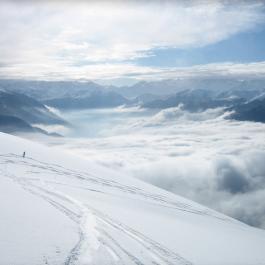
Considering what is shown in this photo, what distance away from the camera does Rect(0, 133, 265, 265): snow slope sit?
44.2 ft

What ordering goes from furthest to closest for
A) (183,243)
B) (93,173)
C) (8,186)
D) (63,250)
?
(93,173)
(8,186)
(183,243)
(63,250)

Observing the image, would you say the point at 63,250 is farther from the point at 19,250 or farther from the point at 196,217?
the point at 196,217

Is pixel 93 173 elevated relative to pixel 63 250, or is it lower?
elevated

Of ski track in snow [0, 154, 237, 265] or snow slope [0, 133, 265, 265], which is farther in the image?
ski track in snow [0, 154, 237, 265]

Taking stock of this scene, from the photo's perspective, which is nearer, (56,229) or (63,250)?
(63,250)

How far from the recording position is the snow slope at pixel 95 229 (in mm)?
13477

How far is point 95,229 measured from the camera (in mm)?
16859

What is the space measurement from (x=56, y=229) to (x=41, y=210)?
308 cm

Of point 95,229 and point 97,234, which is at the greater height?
point 95,229

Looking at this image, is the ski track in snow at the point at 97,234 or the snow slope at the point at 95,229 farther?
the ski track in snow at the point at 97,234

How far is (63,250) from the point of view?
13453mm

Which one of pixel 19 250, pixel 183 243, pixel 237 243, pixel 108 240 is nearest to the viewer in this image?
pixel 19 250

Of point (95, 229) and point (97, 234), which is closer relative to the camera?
point (97, 234)

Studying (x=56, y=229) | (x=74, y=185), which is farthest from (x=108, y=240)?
(x=74, y=185)
